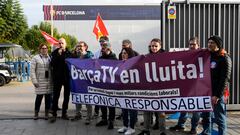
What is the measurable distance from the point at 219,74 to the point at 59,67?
4125 mm

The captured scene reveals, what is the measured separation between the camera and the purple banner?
6660 mm

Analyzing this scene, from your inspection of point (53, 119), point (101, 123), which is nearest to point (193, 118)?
point (101, 123)

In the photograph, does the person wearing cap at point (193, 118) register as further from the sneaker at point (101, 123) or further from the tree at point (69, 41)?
the tree at point (69, 41)

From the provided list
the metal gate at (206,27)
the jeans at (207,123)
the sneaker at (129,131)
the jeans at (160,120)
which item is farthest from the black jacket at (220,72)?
the metal gate at (206,27)

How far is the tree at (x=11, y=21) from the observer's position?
27938 mm

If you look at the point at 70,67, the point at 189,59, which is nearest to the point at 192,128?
the point at 189,59

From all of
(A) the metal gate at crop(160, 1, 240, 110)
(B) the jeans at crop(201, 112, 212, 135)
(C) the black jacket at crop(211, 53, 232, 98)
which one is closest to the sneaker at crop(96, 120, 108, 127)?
(B) the jeans at crop(201, 112, 212, 135)

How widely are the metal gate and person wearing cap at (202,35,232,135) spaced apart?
325 centimetres

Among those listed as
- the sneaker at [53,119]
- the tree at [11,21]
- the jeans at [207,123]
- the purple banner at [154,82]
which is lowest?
the sneaker at [53,119]

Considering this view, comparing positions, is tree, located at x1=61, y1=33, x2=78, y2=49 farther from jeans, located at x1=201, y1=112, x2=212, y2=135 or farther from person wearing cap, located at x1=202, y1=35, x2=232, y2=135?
person wearing cap, located at x1=202, y1=35, x2=232, y2=135

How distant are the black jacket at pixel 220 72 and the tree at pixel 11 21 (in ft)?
73.2

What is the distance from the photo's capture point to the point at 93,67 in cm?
820

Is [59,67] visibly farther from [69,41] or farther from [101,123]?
[69,41]

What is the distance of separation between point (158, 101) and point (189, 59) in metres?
0.97
